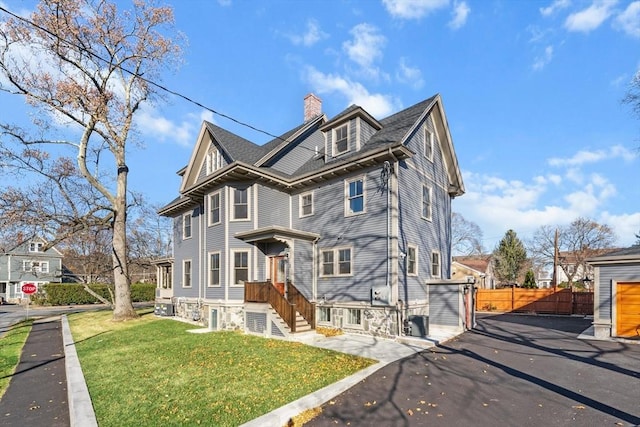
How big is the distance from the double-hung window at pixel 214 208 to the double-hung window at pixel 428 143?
389 inches

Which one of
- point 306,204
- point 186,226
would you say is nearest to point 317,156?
point 306,204

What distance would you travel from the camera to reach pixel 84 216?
63.9 feet

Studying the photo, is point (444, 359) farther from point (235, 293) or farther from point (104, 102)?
point (104, 102)

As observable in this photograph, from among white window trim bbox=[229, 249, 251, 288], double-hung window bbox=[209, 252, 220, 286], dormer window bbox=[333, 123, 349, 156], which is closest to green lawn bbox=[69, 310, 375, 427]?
white window trim bbox=[229, 249, 251, 288]

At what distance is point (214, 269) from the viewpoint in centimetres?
1603

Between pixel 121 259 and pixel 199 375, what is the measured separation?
14.0 metres

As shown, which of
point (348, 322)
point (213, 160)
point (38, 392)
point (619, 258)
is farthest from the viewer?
point (213, 160)

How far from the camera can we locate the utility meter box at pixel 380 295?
12.7 m

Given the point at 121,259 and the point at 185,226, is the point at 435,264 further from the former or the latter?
the point at 121,259

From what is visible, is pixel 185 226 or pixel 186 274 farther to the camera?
pixel 185 226

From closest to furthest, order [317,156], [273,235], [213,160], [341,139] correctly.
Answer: [273,235]
[341,139]
[213,160]
[317,156]

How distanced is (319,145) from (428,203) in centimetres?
656

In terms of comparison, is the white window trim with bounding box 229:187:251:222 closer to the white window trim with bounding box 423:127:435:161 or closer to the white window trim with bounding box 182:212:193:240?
the white window trim with bounding box 182:212:193:240

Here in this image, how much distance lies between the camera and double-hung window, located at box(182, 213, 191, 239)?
65.5ft
